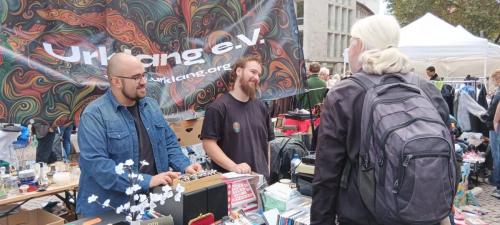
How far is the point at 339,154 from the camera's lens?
1.75 metres

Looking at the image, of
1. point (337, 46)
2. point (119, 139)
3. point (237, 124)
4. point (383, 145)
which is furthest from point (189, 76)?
point (337, 46)

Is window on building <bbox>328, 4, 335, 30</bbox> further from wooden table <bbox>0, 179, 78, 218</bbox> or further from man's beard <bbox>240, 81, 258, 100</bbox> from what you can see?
wooden table <bbox>0, 179, 78, 218</bbox>

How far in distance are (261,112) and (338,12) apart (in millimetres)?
43042

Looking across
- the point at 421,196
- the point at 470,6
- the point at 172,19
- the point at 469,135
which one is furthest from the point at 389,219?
the point at 470,6

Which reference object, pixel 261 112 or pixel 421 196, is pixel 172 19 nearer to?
pixel 261 112

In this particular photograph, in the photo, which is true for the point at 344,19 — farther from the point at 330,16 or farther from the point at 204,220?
the point at 204,220

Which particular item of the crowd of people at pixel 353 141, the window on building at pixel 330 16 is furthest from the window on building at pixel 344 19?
the crowd of people at pixel 353 141

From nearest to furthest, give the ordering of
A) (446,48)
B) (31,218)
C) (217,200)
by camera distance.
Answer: (217,200) → (31,218) → (446,48)

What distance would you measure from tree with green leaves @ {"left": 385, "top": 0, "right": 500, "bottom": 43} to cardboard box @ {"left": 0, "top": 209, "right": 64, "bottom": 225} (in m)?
20.8

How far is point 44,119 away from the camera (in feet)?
8.54

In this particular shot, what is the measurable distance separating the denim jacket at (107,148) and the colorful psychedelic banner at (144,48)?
43 cm

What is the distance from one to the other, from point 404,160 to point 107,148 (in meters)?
1.68

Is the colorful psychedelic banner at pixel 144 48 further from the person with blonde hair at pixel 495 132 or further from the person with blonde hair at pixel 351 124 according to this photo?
the person with blonde hair at pixel 495 132

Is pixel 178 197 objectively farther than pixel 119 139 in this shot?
No
